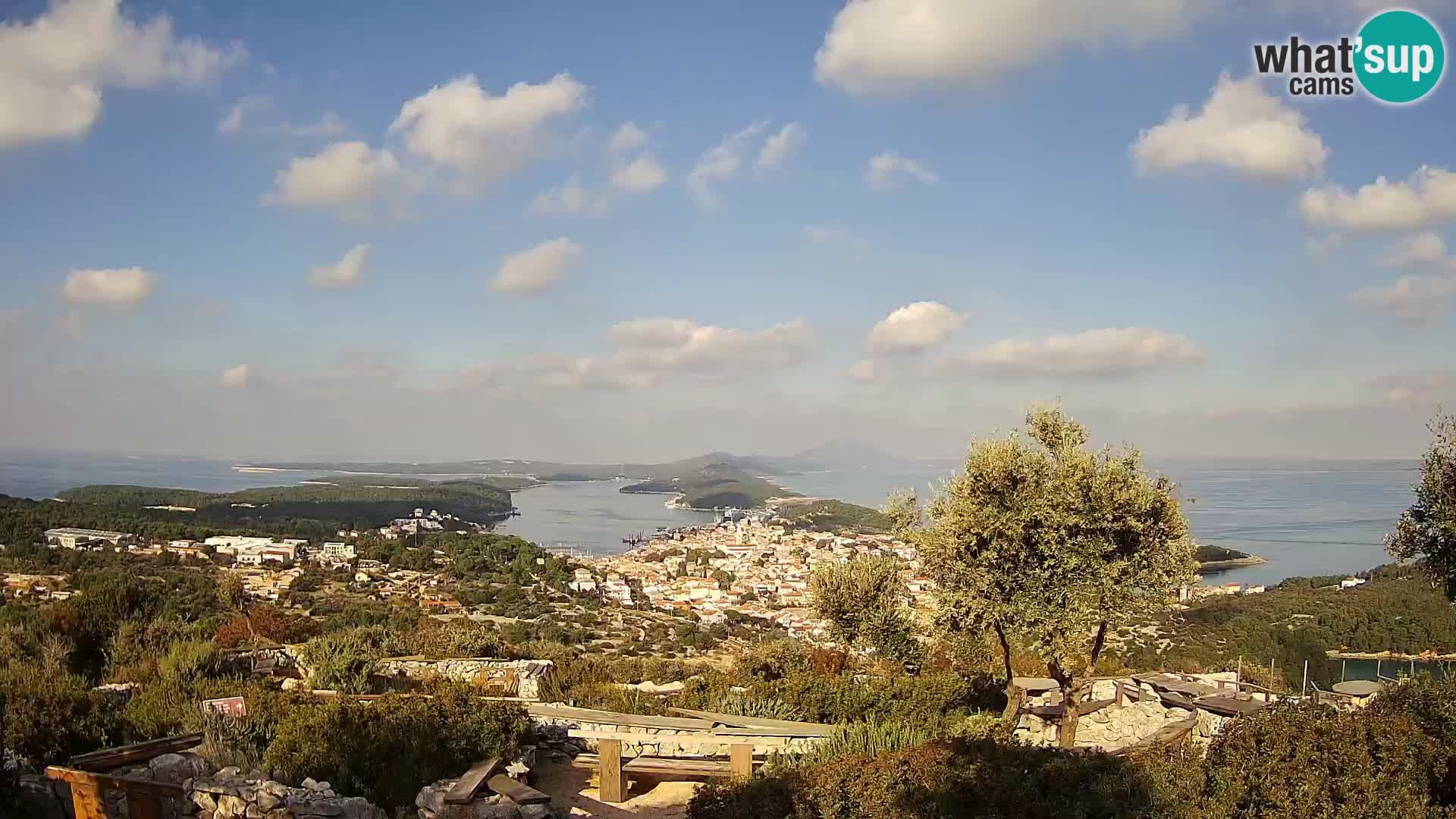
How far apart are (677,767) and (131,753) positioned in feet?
13.8

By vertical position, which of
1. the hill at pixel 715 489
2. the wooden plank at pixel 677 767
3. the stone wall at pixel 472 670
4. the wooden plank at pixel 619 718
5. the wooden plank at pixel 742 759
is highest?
the wooden plank at pixel 742 759

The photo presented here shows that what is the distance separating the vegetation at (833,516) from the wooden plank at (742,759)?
1987 inches

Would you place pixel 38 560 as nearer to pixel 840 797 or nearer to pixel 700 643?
pixel 700 643

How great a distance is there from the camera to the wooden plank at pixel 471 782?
6059 mm

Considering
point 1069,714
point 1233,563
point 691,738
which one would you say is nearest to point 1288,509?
point 1233,563

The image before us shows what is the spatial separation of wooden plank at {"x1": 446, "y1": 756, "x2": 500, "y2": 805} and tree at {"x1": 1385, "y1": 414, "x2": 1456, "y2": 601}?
9.53 m

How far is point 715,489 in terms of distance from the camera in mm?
122438

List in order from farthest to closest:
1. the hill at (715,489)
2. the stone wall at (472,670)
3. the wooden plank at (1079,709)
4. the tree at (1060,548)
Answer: the hill at (715,489) < the stone wall at (472,670) < the wooden plank at (1079,709) < the tree at (1060,548)

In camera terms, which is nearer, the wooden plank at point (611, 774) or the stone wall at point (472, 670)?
the wooden plank at point (611, 774)

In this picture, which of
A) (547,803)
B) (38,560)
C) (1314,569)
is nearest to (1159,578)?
(547,803)

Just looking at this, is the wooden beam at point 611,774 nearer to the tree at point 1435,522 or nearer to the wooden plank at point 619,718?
the wooden plank at point 619,718

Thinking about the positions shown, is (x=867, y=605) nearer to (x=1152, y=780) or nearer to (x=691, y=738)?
(x=691, y=738)

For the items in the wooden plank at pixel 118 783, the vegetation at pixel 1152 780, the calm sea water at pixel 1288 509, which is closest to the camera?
the vegetation at pixel 1152 780

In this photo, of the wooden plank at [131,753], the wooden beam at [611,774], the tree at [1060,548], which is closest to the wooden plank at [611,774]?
the wooden beam at [611,774]
